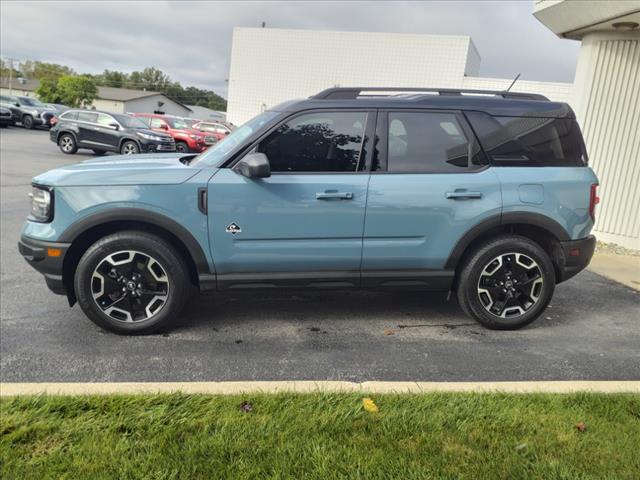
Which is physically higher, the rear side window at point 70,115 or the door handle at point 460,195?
the rear side window at point 70,115

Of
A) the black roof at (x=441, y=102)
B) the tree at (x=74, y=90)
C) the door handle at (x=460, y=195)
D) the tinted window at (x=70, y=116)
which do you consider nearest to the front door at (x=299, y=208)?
the black roof at (x=441, y=102)

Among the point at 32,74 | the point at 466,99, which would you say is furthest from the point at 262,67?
the point at 32,74

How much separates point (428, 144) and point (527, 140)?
0.83m

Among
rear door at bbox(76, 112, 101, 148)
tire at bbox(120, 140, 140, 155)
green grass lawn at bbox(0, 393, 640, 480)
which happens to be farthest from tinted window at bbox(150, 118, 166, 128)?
green grass lawn at bbox(0, 393, 640, 480)

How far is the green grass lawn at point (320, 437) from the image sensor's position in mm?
2408

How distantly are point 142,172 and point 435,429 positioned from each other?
2.72 meters

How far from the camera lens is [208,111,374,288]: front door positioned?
3928 mm

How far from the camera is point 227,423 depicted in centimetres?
273

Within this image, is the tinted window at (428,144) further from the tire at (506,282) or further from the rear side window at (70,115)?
the rear side window at (70,115)

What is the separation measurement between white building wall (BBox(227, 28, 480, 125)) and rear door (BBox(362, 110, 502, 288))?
126 ft

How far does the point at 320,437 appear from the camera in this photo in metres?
2.64

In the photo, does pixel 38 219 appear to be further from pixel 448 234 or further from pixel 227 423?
pixel 448 234

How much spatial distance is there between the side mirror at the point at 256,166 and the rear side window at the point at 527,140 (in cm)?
172

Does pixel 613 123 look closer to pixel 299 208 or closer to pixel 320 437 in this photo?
pixel 299 208
